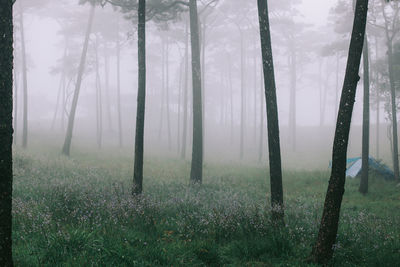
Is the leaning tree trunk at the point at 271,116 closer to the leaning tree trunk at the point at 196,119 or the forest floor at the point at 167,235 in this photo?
the forest floor at the point at 167,235

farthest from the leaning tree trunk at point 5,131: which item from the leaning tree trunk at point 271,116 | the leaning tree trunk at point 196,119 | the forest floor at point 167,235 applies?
the leaning tree trunk at point 196,119

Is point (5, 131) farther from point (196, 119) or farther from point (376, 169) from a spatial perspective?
point (376, 169)

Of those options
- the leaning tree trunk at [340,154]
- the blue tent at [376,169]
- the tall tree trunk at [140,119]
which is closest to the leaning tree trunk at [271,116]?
the leaning tree trunk at [340,154]

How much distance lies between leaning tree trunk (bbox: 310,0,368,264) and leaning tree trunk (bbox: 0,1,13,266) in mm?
4515

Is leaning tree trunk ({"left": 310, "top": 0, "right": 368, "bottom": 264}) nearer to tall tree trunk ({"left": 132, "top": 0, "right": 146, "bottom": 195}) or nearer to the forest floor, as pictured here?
the forest floor

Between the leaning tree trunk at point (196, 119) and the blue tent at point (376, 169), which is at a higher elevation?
the leaning tree trunk at point (196, 119)

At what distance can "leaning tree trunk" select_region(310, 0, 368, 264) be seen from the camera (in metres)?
4.66

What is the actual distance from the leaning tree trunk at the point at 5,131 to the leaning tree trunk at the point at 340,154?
14.8 feet

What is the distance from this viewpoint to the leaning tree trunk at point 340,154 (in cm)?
466

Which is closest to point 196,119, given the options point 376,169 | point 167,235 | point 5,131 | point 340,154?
point 167,235

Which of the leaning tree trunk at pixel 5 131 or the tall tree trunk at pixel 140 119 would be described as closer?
the leaning tree trunk at pixel 5 131

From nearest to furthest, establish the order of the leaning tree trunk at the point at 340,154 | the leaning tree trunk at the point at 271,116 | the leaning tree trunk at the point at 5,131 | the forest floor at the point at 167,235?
the leaning tree trunk at the point at 5,131 < the forest floor at the point at 167,235 < the leaning tree trunk at the point at 340,154 < the leaning tree trunk at the point at 271,116

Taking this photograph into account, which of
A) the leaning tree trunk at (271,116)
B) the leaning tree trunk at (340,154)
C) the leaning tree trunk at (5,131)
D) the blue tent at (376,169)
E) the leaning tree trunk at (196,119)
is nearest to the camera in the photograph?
the leaning tree trunk at (5,131)

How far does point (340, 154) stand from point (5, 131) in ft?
15.9
